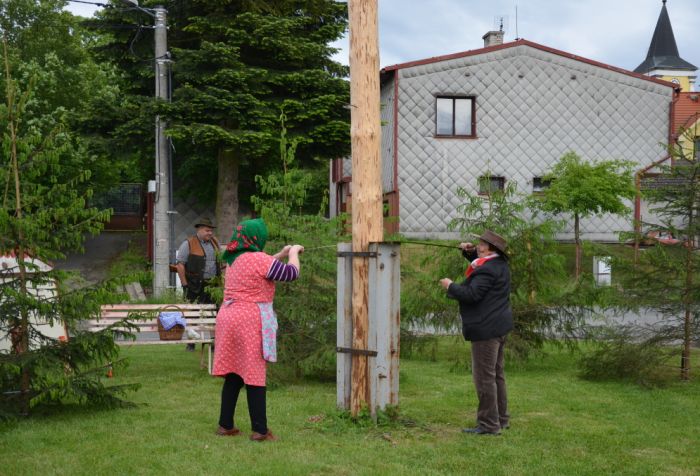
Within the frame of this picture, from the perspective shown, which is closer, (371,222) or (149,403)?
(371,222)

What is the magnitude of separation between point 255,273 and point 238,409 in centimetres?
201

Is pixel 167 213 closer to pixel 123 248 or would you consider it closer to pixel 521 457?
pixel 123 248

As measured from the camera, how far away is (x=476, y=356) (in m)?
7.59

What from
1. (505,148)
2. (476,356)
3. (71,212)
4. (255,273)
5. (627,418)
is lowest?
(627,418)

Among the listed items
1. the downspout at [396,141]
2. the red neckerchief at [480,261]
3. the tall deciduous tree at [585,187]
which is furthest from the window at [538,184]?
the red neckerchief at [480,261]

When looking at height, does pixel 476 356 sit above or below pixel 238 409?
above

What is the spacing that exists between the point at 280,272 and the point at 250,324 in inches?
18.8

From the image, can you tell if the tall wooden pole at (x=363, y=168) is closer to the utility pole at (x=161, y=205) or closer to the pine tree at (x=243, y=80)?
the utility pole at (x=161, y=205)

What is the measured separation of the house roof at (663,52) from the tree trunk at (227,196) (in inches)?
2894

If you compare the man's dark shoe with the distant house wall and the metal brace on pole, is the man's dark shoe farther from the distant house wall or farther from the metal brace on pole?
the distant house wall

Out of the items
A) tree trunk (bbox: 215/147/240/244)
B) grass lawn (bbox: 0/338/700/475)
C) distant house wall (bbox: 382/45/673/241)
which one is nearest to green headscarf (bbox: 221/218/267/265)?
A: grass lawn (bbox: 0/338/700/475)

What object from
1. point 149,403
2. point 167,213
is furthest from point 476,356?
point 167,213

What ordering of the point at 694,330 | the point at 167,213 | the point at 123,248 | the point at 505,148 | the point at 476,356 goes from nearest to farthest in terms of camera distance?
1. the point at 476,356
2. the point at 694,330
3. the point at 167,213
4. the point at 123,248
5. the point at 505,148

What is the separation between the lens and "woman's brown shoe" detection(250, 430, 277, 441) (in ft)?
23.3
